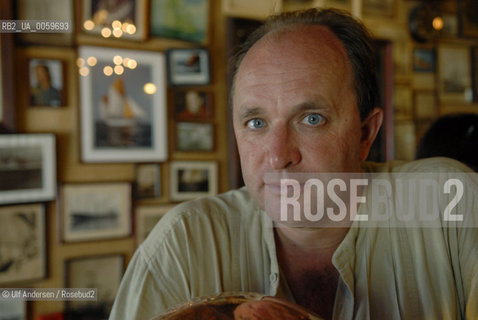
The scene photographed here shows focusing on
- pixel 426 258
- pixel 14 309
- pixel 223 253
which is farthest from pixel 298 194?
pixel 14 309

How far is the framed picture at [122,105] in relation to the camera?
182 cm

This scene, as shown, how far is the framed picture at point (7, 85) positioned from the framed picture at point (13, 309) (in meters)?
0.73

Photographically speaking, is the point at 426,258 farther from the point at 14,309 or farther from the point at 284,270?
the point at 14,309

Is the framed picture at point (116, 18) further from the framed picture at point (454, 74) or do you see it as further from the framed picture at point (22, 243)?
the framed picture at point (454, 74)

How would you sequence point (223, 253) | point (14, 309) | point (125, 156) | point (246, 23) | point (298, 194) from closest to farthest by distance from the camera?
point (298, 194) < point (223, 253) < point (14, 309) < point (125, 156) < point (246, 23)

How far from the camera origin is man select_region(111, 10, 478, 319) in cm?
88

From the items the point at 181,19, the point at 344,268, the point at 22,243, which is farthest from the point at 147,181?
the point at 344,268

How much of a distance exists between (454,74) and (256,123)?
2537 mm

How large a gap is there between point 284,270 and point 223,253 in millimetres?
174

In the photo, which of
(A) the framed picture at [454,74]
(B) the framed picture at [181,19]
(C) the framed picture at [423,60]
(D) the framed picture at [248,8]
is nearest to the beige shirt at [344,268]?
(B) the framed picture at [181,19]

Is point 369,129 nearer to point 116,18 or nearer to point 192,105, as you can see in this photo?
point 192,105

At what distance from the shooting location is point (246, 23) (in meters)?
2.18

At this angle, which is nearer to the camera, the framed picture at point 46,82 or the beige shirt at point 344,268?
the beige shirt at point 344,268

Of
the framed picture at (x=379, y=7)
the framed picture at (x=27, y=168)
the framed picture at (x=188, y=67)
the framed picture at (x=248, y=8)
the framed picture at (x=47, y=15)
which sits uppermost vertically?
the framed picture at (x=379, y=7)
